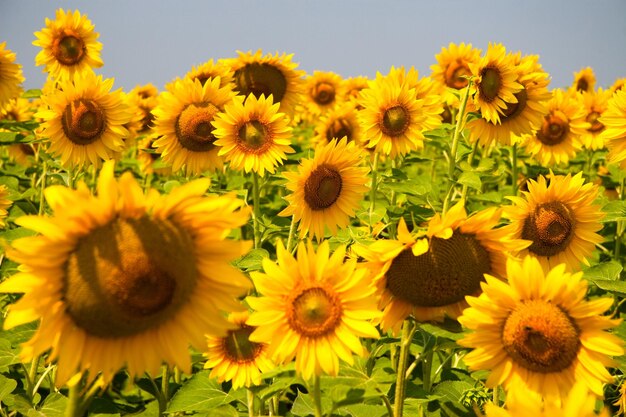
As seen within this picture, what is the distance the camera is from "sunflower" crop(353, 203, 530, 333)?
2.06 m

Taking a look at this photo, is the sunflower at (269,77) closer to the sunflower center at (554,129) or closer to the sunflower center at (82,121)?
the sunflower center at (82,121)

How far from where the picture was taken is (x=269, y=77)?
5367 millimetres

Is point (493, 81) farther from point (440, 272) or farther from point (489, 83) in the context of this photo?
point (440, 272)

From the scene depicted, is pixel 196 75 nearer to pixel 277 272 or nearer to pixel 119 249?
pixel 277 272

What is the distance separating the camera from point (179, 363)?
1611 mm

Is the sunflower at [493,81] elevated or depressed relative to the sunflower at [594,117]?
depressed

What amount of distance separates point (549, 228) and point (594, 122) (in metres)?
4.26

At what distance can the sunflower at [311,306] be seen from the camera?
6.43ft

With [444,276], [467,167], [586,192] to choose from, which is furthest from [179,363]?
[467,167]

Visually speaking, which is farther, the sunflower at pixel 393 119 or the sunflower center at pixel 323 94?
the sunflower center at pixel 323 94

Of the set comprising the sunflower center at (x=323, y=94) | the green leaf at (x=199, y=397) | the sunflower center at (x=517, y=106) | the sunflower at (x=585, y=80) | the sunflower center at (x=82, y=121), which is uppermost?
the sunflower at (x=585, y=80)

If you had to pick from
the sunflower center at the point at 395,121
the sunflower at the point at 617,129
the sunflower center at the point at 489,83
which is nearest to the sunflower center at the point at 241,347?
the sunflower center at the point at 395,121

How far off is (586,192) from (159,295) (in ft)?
8.04

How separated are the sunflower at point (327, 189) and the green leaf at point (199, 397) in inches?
41.1
